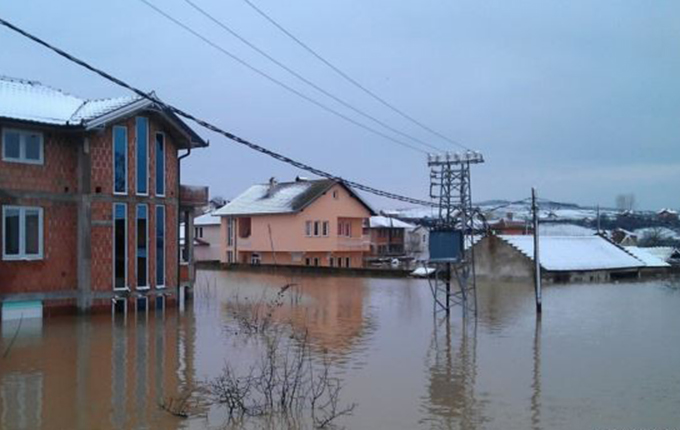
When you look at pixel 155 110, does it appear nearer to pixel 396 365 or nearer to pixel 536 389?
pixel 396 365

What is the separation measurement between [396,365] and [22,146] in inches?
499

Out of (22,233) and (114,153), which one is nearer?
(22,233)

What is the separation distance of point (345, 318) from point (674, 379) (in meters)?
10.9

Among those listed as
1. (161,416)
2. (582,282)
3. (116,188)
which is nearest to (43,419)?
(161,416)

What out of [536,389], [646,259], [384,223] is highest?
[384,223]

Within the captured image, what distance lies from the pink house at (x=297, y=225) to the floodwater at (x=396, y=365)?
22365mm

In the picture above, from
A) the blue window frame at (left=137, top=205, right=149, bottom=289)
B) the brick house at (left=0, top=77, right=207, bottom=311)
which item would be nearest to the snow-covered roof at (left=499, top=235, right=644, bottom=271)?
the brick house at (left=0, top=77, right=207, bottom=311)

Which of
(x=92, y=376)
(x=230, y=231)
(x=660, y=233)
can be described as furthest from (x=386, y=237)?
(x=92, y=376)

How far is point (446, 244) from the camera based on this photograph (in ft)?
72.4

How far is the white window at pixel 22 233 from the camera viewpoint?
19875 millimetres

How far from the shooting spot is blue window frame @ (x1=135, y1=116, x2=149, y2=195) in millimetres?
22594

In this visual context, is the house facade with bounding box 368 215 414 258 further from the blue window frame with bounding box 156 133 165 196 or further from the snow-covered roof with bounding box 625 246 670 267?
the blue window frame with bounding box 156 133 165 196

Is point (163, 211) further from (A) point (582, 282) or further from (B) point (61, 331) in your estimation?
(A) point (582, 282)

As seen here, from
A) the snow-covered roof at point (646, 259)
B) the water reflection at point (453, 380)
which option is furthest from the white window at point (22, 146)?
the snow-covered roof at point (646, 259)
